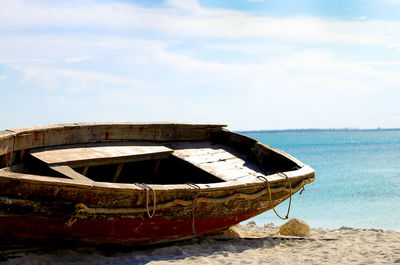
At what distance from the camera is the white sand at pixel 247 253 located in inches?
186

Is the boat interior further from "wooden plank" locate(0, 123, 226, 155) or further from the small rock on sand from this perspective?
the small rock on sand

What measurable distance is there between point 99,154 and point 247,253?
7.56 feet

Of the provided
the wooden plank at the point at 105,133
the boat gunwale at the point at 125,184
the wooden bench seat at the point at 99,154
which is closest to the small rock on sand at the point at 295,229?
the boat gunwale at the point at 125,184

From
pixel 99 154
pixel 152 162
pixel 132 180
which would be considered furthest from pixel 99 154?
pixel 152 162

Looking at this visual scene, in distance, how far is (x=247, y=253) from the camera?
561 centimetres

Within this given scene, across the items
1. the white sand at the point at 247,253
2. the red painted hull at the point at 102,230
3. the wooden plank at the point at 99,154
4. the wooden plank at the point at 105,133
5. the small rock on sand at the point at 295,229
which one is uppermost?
the wooden plank at the point at 105,133

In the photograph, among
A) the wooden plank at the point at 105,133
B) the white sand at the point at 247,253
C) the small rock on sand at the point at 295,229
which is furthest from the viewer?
the small rock on sand at the point at 295,229

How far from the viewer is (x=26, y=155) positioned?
5.43 m

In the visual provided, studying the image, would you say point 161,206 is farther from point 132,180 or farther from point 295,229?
point 295,229

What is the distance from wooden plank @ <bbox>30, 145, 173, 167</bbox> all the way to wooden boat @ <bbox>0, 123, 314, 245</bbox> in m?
0.01

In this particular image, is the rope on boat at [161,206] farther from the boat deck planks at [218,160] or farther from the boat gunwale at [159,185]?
the boat deck planks at [218,160]

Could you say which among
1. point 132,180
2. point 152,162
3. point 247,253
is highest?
point 152,162

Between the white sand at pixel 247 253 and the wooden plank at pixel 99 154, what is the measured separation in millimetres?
1114

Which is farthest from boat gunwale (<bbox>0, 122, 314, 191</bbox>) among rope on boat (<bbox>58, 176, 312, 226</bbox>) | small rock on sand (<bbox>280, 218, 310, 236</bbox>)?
small rock on sand (<bbox>280, 218, 310, 236</bbox>)
